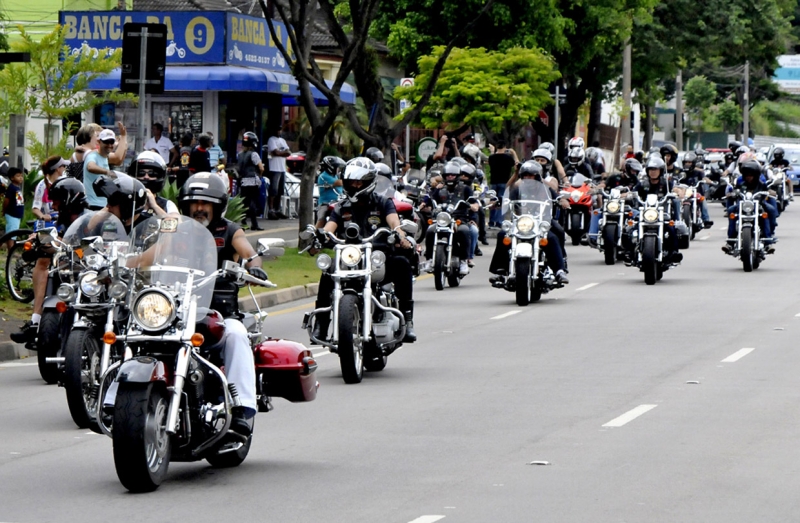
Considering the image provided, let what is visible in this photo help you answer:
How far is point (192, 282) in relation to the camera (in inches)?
331

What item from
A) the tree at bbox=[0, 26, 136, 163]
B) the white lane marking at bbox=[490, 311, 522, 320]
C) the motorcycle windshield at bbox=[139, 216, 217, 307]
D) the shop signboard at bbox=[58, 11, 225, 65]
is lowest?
the white lane marking at bbox=[490, 311, 522, 320]

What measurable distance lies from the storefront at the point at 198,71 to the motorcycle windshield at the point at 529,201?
49.3 feet

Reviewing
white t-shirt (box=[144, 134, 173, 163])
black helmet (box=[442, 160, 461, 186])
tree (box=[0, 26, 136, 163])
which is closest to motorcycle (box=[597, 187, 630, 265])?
black helmet (box=[442, 160, 461, 186])

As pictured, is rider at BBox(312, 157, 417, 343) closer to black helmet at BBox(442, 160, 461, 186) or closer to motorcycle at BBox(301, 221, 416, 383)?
motorcycle at BBox(301, 221, 416, 383)

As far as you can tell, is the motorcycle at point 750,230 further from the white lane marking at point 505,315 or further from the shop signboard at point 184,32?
the shop signboard at point 184,32

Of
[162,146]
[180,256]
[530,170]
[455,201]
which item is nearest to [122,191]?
[180,256]

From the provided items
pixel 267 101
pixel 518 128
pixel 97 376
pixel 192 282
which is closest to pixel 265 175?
pixel 267 101

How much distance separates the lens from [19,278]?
18.2 m

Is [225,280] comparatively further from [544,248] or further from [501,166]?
[501,166]

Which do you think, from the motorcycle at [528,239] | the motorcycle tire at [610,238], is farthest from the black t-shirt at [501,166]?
the motorcycle at [528,239]

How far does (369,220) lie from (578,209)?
17248mm

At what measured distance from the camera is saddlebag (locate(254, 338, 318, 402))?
9188mm

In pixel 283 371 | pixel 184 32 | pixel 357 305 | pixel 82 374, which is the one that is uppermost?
pixel 184 32

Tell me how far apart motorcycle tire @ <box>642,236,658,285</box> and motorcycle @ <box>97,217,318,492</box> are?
524 inches
